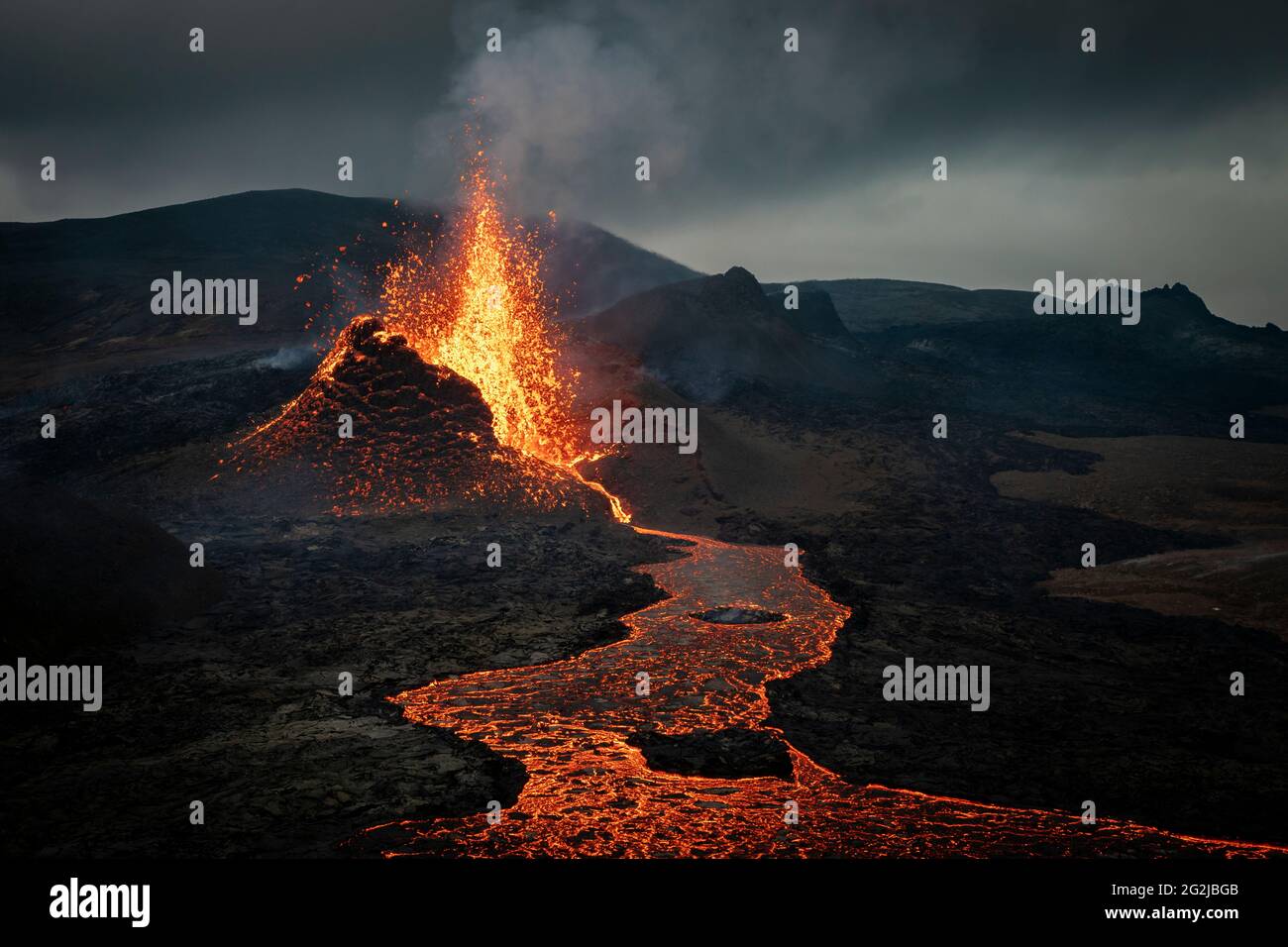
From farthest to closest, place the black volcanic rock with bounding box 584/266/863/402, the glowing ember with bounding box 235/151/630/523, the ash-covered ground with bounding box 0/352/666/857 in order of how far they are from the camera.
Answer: the black volcanic rock with bounding box 584/266/863/402
the glowing ember with bounding box 235/151/630/523
the ash-covered ground with bounding box 0/352/666/857

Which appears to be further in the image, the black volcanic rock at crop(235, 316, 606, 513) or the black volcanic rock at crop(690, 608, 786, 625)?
the black volcanic rock at crop(235, 316, 606, 513)

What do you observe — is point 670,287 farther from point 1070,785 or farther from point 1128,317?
point 1128,317

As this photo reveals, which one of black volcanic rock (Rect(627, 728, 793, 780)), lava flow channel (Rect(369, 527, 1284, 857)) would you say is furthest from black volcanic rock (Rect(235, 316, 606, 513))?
black volcanic rock (Rect(627, 728, 793, 780))

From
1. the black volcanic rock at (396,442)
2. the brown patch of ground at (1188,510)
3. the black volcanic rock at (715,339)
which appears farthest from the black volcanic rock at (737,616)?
the black volcanic rock at (715,339)

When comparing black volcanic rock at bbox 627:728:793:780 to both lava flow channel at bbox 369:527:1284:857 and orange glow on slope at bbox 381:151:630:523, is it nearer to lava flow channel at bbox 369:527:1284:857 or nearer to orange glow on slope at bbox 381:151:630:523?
lava flow channel at bbox 369:527:1284:857

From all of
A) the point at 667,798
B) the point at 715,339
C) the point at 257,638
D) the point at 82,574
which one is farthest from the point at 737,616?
the point at 715,339

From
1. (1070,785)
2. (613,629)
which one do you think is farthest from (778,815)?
(613,629)
